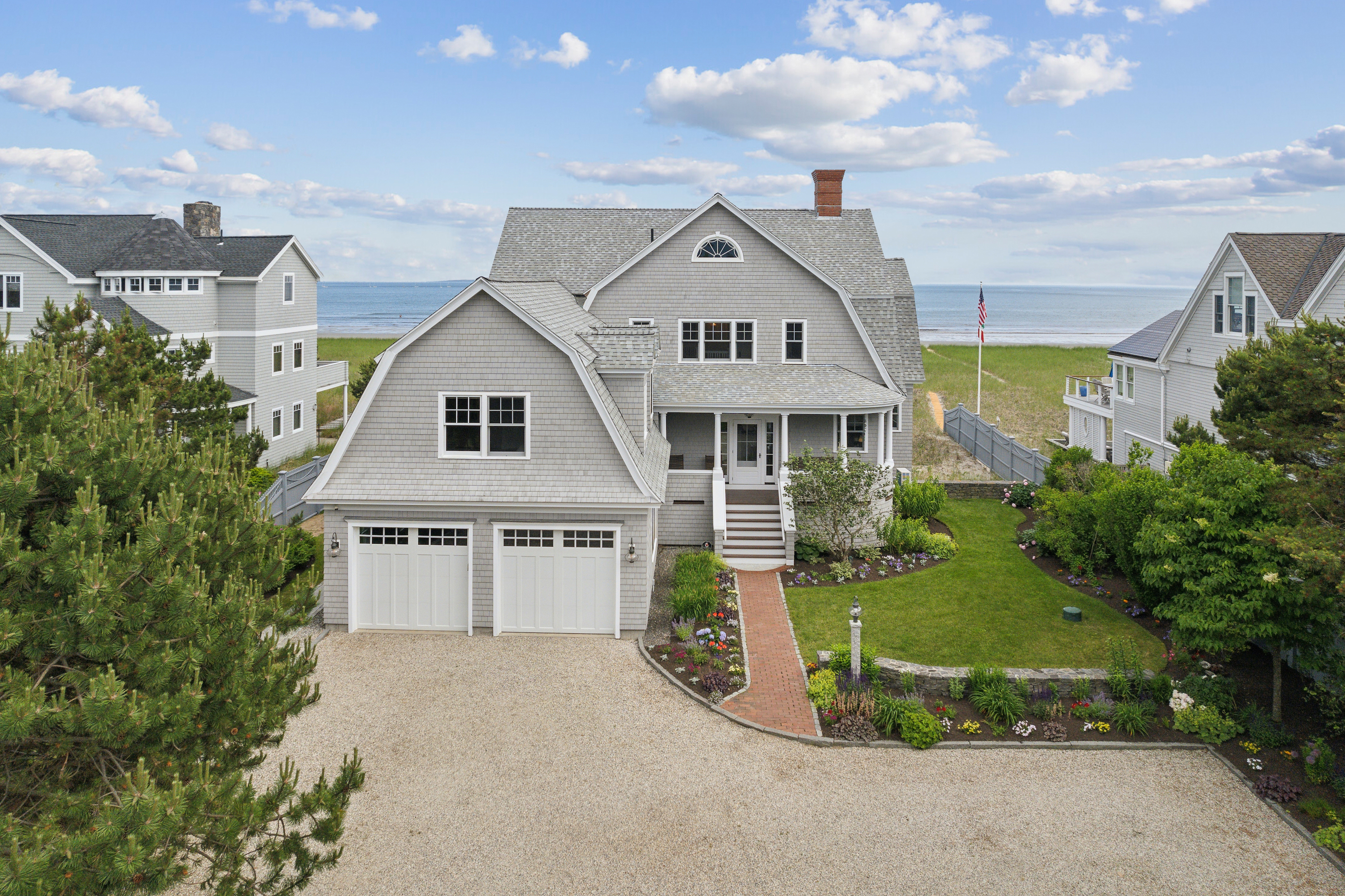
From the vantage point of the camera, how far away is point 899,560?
853 inches

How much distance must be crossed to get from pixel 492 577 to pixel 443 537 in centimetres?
126

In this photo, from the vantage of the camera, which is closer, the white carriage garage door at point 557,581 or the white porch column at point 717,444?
the white carriage garage door at point 557,581

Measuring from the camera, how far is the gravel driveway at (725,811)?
9.66 metres

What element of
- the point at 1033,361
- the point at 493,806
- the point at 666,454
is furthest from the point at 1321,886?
the point at 1033,361

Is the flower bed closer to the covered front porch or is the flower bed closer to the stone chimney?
the covered front porch

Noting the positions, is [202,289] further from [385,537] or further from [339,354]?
[339,354]

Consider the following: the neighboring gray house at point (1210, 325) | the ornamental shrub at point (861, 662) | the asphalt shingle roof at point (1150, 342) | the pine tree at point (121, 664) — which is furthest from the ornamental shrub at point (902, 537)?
the pine tree at point (121, 664)

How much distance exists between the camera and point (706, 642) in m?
16.0

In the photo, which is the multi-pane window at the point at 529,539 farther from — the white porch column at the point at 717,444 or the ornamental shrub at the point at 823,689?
the white porch column at the point at 717,444

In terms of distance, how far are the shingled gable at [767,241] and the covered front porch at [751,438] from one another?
1.01 meters

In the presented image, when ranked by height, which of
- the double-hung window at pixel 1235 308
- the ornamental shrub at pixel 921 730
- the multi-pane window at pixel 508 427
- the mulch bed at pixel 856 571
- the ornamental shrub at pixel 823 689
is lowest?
the ornamental shrub at pixel 921 730

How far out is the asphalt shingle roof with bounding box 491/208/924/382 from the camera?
27.5 metres

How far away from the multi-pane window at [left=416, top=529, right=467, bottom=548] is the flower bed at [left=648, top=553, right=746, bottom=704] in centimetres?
424

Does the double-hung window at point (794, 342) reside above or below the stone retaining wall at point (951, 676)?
above
